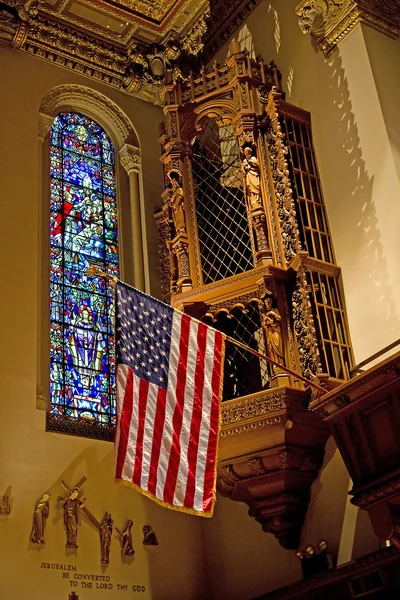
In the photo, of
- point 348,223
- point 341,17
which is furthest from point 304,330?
point 341,17

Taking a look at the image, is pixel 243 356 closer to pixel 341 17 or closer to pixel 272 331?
pixel 272 331

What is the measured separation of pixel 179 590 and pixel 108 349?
318 cm

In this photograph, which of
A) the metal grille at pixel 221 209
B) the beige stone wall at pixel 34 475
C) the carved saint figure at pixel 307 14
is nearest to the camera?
the beige stone wall at pixel 34 475

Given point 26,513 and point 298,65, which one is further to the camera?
point 298,65

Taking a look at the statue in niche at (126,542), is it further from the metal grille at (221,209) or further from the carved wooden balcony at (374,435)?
the carved wooden balcony at (374,435)

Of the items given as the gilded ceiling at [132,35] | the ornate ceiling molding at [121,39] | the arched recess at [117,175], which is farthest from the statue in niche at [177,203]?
the ornate ceiling molding at [121,39]

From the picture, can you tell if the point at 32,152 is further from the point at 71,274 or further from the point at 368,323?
the point at 368,323

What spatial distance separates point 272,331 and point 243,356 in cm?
65

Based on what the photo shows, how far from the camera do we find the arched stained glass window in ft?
35.1

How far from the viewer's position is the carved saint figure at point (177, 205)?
10.3 m

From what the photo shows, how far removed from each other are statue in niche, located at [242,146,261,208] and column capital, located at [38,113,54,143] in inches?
130

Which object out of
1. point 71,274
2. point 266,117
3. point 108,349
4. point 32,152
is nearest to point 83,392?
point 108,349

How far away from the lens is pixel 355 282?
948cm

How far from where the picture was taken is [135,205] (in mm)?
12367
